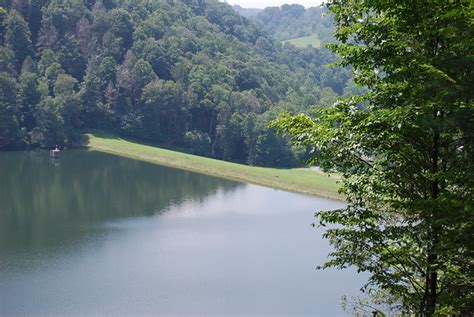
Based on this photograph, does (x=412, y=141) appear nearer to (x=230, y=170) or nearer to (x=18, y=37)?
(x=230, y=170)

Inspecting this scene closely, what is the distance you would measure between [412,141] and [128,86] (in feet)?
325

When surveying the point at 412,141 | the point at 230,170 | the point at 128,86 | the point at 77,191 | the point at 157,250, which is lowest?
the point at 157,250

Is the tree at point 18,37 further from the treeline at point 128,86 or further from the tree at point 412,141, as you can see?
the tree at point 412,141

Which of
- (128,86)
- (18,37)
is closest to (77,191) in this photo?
(128,86)

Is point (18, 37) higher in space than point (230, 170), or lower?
higher

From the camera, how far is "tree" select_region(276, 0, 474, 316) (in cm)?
998

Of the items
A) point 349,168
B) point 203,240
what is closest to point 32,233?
point 203,240

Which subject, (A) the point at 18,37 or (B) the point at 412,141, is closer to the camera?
(B) the point at 412,141

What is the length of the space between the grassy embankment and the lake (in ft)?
14.0

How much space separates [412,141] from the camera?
35.9 feet

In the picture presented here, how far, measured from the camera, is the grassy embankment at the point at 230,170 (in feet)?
240

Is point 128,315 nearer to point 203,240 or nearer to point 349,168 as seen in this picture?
point 203,240

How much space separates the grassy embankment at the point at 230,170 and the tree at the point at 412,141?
183ft

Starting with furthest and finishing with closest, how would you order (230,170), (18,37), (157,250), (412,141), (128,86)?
1. (128,86)
2. (18,37)
3. (230,170)
4. (157,250)
5. (412,141)
